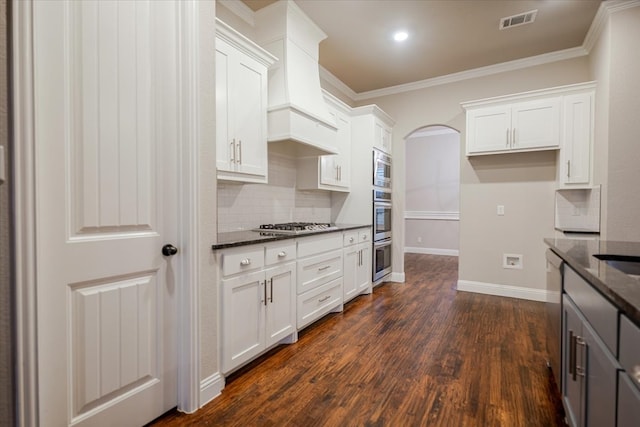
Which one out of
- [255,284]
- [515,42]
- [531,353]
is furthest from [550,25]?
[255,284]

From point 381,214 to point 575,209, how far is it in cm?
218

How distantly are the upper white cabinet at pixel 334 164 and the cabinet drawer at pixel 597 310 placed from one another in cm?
242

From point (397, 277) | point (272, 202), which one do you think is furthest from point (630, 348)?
point (397, 277)

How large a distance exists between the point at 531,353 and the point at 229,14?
377 cm

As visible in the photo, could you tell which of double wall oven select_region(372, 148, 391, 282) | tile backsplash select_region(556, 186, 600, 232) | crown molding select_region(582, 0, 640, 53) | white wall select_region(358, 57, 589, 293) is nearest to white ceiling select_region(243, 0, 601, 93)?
crown molding select_region(582, 0, 640, 53)

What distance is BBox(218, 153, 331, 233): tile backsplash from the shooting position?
2.85 m

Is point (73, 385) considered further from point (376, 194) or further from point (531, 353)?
point (376, 194)

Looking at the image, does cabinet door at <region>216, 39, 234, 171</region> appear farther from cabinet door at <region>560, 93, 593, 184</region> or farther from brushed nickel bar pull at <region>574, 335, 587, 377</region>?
cabinet door at <region>560, 93, 593, 184</region>

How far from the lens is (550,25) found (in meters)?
3.24

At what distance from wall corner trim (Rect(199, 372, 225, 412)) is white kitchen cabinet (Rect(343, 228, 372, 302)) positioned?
1779 millimetres

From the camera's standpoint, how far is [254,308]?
7.30ft

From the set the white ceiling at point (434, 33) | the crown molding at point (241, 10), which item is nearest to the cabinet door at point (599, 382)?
the white ceiling at point (434, 33)

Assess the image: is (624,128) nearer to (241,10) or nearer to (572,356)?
(572,356)

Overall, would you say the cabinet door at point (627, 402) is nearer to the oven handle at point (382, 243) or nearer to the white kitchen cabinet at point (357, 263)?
the white kitchen cabinet at point (357, 263)
